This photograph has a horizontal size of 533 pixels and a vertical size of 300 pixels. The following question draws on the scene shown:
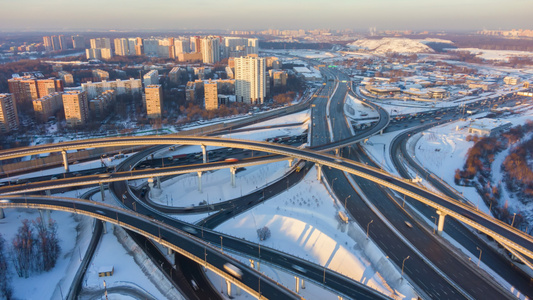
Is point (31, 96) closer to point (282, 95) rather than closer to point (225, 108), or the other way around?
point (225, 108)

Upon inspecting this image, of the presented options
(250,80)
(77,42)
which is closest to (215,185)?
(250,80)

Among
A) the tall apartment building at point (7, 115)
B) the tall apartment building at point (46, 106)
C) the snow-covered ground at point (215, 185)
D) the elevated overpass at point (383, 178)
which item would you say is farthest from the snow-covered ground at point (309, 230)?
the tall apartment building at point (46, 106)

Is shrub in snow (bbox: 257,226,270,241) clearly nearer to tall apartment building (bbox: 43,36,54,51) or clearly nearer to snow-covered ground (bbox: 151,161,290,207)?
snow-covered ground (bbox: 151,161,290,207)

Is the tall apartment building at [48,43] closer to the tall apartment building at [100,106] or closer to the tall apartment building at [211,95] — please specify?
the tall apartment building at [100,106]

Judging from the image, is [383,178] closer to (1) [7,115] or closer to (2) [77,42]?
(1) [7,115]

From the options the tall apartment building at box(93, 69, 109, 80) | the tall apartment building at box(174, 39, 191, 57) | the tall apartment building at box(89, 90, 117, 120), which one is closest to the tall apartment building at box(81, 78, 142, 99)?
the tall apartment building at box(89, 90, 117, 120)

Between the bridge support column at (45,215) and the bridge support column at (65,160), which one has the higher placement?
the bridge support column at (65,160)

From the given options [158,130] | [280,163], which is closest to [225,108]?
[158,130]
